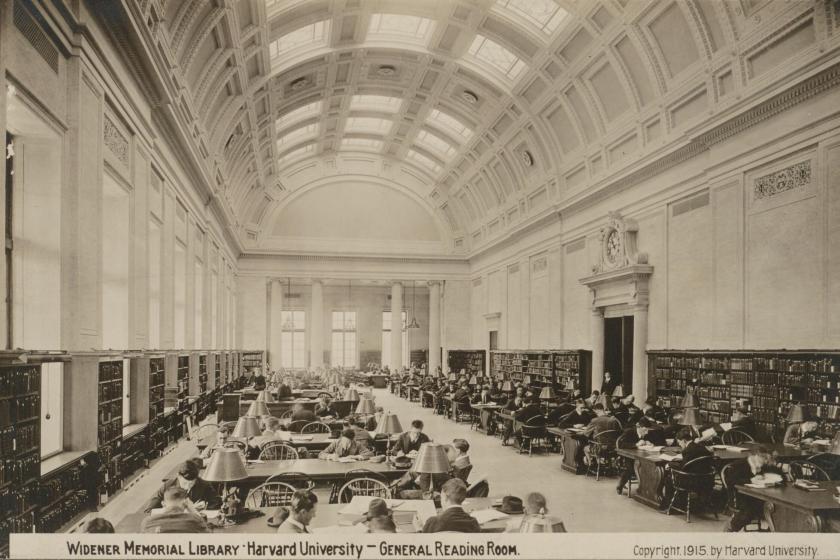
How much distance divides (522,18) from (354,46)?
4689mm

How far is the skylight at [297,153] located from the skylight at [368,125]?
1.87 metres

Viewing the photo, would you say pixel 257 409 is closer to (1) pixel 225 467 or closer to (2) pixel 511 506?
(1) pixel 225 467

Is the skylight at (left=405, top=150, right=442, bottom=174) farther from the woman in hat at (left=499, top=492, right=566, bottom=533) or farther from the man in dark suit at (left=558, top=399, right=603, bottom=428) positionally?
the woman in hat at (left=499, top=492, right=566, bottom=533)

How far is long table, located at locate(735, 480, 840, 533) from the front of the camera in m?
5.15

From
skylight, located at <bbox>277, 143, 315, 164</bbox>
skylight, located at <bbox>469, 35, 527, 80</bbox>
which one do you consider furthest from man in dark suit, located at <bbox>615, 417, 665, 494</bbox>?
skylight, located at <bbox>277, 143, 315, 164</bbox>

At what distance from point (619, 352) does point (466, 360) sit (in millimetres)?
12306

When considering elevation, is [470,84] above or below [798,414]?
above

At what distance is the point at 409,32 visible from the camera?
1700cm

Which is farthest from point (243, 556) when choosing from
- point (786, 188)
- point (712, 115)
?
point (712, 115)

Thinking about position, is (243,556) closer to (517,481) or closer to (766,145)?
(517,481)

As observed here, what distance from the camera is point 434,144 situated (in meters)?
25.0

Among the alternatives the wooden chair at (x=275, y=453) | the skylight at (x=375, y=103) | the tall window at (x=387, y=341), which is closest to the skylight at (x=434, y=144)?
the skylight at (x=375, y=103)

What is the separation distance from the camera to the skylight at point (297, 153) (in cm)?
2513

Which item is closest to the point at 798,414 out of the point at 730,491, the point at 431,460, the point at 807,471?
the point at 807,471
